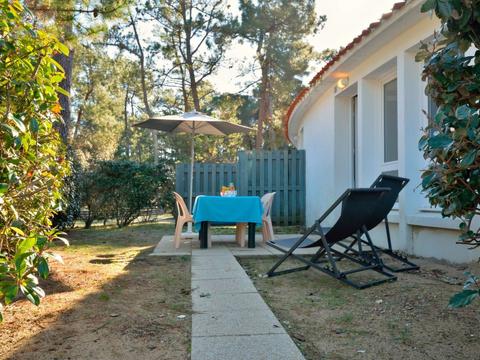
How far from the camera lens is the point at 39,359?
2.04 metres

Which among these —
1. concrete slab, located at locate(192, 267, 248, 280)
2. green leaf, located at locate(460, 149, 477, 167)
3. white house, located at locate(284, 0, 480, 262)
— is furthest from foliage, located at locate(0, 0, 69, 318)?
white house, located at locate(284, 0, 480, 262)

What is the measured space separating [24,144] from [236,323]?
155 cm

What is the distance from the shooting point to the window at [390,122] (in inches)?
230

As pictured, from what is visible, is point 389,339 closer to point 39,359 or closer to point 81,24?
point 39,359

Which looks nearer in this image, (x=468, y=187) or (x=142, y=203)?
(x=468, y=187)

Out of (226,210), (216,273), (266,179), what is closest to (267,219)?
(226,210)

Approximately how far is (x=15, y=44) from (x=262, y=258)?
357 centimetres

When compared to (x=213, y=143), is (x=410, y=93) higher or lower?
lower

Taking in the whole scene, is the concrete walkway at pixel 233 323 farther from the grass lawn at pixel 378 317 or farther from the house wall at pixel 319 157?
the house wall at pixel 319 157

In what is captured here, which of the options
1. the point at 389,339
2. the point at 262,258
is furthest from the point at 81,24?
the point at 389,339

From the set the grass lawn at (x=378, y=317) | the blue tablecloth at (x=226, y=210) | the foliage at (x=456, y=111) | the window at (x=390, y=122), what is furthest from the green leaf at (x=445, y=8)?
the window at (x=390, y=122)

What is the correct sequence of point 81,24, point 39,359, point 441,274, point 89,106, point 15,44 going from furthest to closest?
point 89,106 → point 81,24 → point 441,274 → point 15,44 → point 39,359

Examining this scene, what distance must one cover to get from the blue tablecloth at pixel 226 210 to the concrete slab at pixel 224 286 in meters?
1.93

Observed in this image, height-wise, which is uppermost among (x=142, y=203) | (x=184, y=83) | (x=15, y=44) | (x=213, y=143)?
(x=184, y=83)
